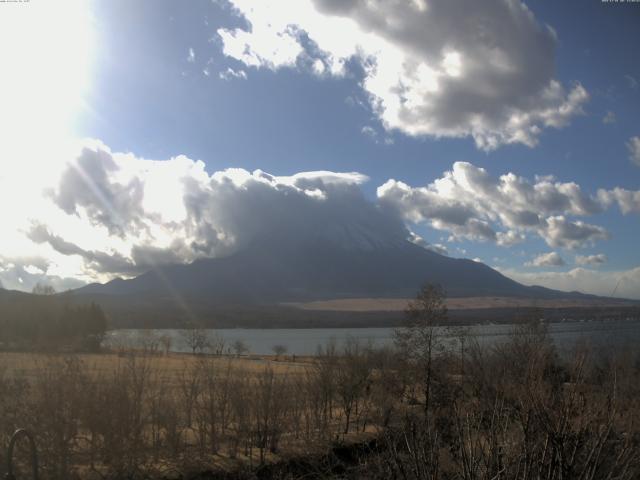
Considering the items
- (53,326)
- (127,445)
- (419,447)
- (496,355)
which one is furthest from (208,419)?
(53,326)

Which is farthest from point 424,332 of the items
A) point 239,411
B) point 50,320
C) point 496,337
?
point 50,320

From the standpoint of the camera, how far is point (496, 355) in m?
31.7

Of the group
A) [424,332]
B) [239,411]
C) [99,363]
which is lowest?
[239,411]

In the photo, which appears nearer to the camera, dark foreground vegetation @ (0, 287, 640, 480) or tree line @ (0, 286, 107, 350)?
→ dark foreground vegetation @ (0, 287, 640, 480)

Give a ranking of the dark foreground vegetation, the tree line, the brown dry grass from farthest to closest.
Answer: the tree line
the brown dry grass
the dark foreground vegetation

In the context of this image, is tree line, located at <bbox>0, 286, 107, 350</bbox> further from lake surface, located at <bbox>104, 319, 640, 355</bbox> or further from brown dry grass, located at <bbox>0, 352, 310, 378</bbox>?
brown dry grass, located at <bbox>0, 352, 310, 378</bbox>

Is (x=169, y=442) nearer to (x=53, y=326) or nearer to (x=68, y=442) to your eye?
(x=68, y=442)

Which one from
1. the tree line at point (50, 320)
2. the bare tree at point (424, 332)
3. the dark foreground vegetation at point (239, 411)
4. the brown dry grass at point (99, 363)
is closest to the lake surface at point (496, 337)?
the bare tree at point (424, 332)

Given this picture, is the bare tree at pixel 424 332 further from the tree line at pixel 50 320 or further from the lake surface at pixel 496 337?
the tree line at pixel 50 320

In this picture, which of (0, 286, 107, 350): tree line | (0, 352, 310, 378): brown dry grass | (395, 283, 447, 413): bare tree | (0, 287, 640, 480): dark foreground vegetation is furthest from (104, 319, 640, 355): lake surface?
(0, 286, 107, 350): tree line

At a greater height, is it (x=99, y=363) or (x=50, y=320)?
(x=50, y=320)

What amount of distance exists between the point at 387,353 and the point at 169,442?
87.0 ft

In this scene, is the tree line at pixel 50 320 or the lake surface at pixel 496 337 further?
the tree line at pixel 50 320

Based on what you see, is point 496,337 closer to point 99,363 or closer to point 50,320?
point 99,363
